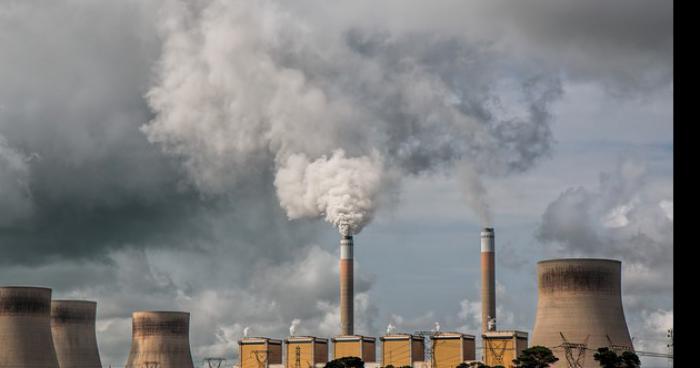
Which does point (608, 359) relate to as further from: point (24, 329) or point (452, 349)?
point (24, 329)

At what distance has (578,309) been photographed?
284 feet

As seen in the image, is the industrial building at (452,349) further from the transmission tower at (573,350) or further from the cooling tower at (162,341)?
the cooling tower at (162,341)

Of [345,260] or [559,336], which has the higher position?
[345,260]

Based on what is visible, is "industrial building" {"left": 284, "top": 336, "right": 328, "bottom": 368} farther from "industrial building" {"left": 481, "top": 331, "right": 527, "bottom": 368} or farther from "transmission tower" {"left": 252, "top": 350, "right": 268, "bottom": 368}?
"industrial building" {"left": 481, "top": 331, "right": 527, "bottom": 368}

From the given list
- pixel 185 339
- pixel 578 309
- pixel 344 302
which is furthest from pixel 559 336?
pixel 185 339

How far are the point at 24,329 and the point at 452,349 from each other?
4418cm

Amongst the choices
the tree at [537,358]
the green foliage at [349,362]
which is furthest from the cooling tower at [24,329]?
the tree at [537,358]

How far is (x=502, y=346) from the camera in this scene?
103 metres

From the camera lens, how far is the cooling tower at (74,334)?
131 meters

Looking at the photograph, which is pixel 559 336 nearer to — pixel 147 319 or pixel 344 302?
pixel 344 302

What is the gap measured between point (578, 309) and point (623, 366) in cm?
563

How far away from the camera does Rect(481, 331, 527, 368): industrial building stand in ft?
335

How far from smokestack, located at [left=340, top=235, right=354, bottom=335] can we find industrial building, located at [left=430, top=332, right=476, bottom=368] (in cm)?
996

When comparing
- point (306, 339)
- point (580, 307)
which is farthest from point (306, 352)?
point (580, 307)
